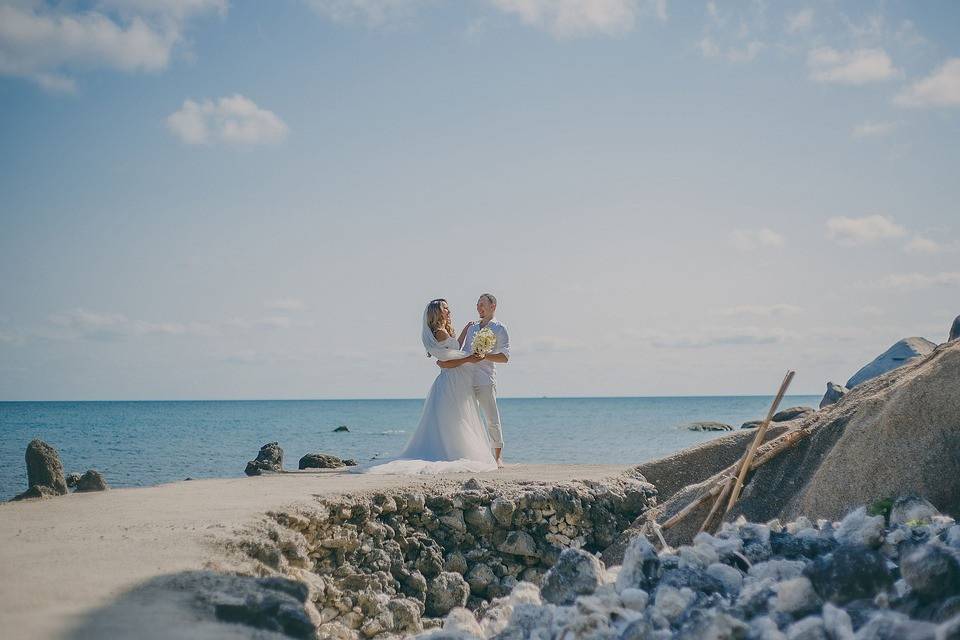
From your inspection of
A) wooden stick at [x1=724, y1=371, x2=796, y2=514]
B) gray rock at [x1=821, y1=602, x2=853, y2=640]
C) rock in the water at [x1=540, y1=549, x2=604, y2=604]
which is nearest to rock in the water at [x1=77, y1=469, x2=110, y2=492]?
rock in the water at [x1=540, y1=549, x2=604, y2=604]

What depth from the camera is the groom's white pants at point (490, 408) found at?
10.8 meters

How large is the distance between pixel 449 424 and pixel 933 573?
7.28 metres

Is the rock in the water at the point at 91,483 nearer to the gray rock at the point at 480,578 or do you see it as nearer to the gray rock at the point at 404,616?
the gray rock at the point at 404,616

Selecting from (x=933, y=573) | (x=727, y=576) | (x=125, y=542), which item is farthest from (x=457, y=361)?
(x=933, y=573)

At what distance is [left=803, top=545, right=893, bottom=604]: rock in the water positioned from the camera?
3.83 m

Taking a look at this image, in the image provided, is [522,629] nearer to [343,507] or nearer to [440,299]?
[343,507]

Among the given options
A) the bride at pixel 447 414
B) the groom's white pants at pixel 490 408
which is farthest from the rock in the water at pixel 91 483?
the groom's white pants at pixel 490 408

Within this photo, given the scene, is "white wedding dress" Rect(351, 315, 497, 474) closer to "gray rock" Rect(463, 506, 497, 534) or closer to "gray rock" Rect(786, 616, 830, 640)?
"gray rock" Rect(463, 506, 497, 534)

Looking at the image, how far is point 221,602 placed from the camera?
3.84 metres

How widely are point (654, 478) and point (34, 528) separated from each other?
6267 millimetres

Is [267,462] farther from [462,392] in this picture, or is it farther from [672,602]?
[672,602]

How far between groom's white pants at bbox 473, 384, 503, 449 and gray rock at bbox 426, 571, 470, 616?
3680 mm

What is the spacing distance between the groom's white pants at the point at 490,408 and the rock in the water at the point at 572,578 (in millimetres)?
5870

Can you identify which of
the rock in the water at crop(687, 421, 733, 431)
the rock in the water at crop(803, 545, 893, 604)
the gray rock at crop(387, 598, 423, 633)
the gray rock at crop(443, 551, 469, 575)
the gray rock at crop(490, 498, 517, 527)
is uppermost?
the rock in the water at crop(803, 545, 893, 604)
